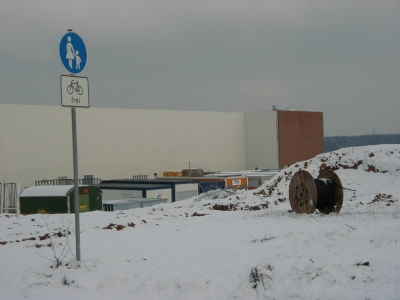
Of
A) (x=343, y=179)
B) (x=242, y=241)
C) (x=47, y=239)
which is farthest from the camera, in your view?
(x=343, y=179)

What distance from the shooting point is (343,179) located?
21938mm

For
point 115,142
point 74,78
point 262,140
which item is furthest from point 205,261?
point 262,140

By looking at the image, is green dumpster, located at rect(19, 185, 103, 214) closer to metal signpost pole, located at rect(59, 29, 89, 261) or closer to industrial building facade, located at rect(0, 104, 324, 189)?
metal signpost pole, located at rect(59, 29, 89, 261)

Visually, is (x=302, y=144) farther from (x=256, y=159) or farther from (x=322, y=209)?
(x=322, y=209)

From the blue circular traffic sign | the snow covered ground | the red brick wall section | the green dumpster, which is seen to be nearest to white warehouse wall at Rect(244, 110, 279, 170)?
the red brick wall section

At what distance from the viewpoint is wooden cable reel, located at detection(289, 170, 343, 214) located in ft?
48.5

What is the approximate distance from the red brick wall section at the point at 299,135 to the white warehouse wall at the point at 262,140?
78 centimetres

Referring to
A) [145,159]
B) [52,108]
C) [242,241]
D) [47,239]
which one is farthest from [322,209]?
[145,159]

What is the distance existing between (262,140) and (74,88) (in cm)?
6007

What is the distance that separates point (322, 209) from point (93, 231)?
22.6 feet

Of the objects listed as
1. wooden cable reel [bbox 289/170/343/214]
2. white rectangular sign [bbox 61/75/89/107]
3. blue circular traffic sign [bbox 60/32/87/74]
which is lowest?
wooden cable reel [bbox 289/170/343/214]

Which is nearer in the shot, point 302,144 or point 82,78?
point 82,78

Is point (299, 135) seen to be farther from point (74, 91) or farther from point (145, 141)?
point (74, 91)

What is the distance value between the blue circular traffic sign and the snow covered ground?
290 cm
